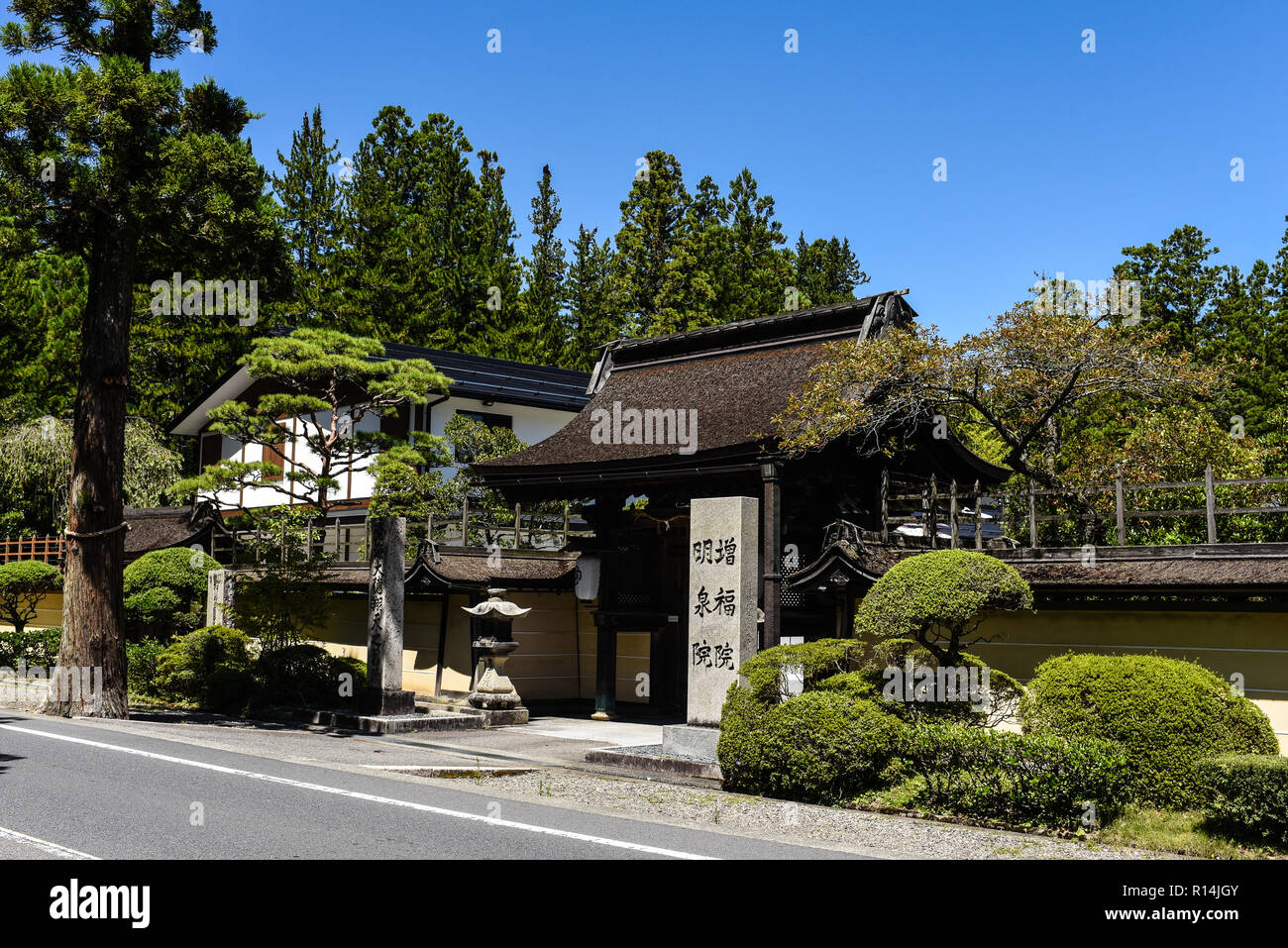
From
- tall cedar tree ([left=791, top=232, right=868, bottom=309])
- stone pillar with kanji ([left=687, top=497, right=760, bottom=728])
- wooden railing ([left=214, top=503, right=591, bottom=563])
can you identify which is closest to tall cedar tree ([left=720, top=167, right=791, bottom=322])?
tall cedar tree ([left=791, top=232, right=868, bottom=309])

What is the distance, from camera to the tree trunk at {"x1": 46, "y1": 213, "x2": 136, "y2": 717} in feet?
62.5

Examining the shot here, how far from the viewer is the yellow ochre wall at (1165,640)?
44.8ft

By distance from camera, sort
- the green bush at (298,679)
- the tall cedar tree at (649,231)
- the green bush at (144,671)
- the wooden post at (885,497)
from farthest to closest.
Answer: the tall cedar tree at (649,231)
the green bush at (144,671)
the green bush at (298,679)
the wooden post at (885,497)

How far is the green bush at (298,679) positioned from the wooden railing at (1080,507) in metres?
11.5

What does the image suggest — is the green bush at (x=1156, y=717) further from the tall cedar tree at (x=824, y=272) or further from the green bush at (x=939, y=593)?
the tall cedar tree at (x=824, y=272)

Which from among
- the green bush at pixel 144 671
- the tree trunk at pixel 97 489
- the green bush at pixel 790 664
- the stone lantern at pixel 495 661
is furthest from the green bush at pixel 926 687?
the green bush at pixel 144 671

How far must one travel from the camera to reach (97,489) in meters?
19.2

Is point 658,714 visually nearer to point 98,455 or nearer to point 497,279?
point 98,455

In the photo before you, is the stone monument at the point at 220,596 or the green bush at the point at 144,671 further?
the stone monument at the point at 220,596

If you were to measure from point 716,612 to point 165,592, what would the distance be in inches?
675

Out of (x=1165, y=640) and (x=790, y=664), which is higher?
(x=1165, y=640)

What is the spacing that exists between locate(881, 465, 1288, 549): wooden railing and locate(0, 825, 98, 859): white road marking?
12.4 m

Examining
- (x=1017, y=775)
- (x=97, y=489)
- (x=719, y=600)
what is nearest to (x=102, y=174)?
(x=97, y=489)

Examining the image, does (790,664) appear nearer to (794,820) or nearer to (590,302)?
(794,820)
